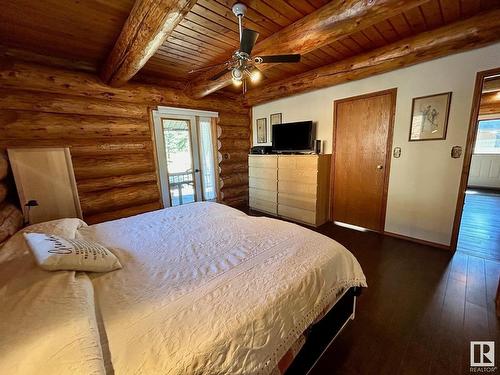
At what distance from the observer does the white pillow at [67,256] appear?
0.98 m

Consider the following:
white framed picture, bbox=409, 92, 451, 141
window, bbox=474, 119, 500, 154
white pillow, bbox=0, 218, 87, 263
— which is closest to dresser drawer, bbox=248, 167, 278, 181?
white framed picture, bbox=409, 92, 451, 141

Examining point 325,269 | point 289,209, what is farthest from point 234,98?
point 325,269

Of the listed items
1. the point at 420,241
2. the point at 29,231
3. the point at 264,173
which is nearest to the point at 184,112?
the point at 264,173

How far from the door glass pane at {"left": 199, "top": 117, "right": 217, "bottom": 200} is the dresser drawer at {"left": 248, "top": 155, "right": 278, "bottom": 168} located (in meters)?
0.81

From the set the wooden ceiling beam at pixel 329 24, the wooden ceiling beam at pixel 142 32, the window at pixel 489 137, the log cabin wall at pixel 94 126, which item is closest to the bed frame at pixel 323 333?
the wooden ceiling beam at pixel 329 24

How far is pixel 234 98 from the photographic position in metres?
4.18

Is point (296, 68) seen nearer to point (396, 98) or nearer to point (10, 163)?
point (396, 98)

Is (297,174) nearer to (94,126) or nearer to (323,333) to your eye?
(323,333)

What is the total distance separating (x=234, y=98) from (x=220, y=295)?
399cm

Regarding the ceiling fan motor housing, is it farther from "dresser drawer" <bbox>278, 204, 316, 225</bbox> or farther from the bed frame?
"dresser drawer" <bbox>278, 204, 316, 225</bbox>

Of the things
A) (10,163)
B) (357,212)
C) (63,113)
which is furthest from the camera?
(357,212)

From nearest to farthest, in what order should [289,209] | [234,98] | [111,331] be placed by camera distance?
1. [111,331]
2. [289,209]
3. [234,98]

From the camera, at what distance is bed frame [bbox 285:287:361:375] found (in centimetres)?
109

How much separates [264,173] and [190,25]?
101 inches
